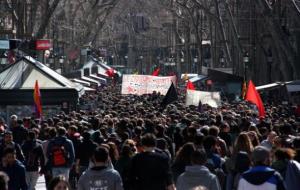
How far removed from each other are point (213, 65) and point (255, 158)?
221ft

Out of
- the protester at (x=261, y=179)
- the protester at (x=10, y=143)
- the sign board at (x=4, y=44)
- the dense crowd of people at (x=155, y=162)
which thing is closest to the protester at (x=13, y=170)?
the dense crowd of people at (x=155, y=162)

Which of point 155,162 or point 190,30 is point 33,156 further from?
point 190,30

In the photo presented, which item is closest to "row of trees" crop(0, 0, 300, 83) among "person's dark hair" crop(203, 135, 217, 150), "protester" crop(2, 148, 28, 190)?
"person's dark hair" crop(203, 135, 217, 150)

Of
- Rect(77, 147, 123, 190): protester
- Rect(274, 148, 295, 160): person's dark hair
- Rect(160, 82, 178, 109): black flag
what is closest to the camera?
Rect(77, 147, 123, 190): protester

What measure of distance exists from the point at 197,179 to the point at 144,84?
28947 millimetres

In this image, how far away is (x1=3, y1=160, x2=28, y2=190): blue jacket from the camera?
1184 cm

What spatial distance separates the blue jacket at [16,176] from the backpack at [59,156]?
11.5 feet

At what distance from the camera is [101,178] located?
34.6 feet

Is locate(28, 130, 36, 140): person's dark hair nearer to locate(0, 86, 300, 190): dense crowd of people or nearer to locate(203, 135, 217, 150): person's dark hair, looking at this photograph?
locate(0, 86, 300, 190): dense crowd of people

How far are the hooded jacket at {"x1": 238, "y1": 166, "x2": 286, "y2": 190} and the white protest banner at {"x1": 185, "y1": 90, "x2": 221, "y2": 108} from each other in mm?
20403

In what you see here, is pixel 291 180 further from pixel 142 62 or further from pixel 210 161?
pixel 142 62

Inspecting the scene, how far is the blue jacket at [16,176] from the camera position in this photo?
466 inches

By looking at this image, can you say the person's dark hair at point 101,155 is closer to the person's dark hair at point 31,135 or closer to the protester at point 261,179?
the protester at point 261,179

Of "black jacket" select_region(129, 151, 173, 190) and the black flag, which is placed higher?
"black jacket" select_region(129, 151, 173, 190)
